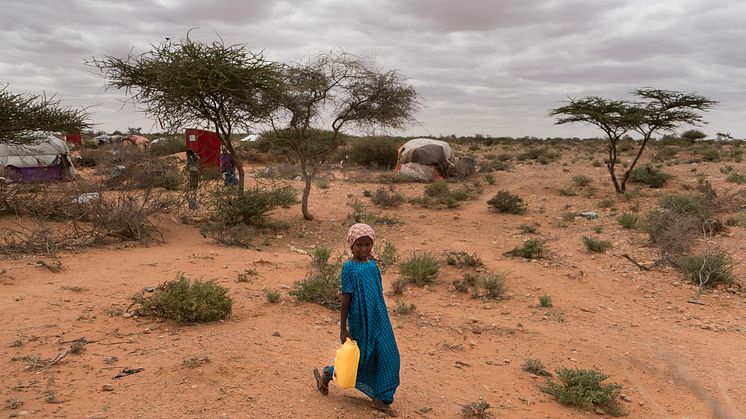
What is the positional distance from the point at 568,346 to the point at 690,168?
1804 centimetres

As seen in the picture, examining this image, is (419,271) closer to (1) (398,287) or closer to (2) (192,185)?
(1) (398,287)

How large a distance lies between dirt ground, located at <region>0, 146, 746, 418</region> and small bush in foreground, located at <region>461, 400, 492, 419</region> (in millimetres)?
65

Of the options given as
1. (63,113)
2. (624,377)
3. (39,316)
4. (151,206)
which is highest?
(63,113)

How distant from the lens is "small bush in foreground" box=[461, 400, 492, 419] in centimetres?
354

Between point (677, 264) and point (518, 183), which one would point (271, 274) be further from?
point (518, 183)

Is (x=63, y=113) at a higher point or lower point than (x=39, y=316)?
higher

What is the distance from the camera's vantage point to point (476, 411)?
356 cm

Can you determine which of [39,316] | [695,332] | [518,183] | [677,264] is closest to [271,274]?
[39,316]

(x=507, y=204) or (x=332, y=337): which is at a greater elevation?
(x=507, y=204)

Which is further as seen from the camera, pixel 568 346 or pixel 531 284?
pixel 531 284

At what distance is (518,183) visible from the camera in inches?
669

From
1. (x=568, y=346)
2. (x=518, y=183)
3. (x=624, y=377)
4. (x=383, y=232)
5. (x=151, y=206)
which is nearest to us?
(x=624, y=377)

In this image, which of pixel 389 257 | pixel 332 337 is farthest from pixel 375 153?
pixel 332 337

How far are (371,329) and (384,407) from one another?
1.82 ft
